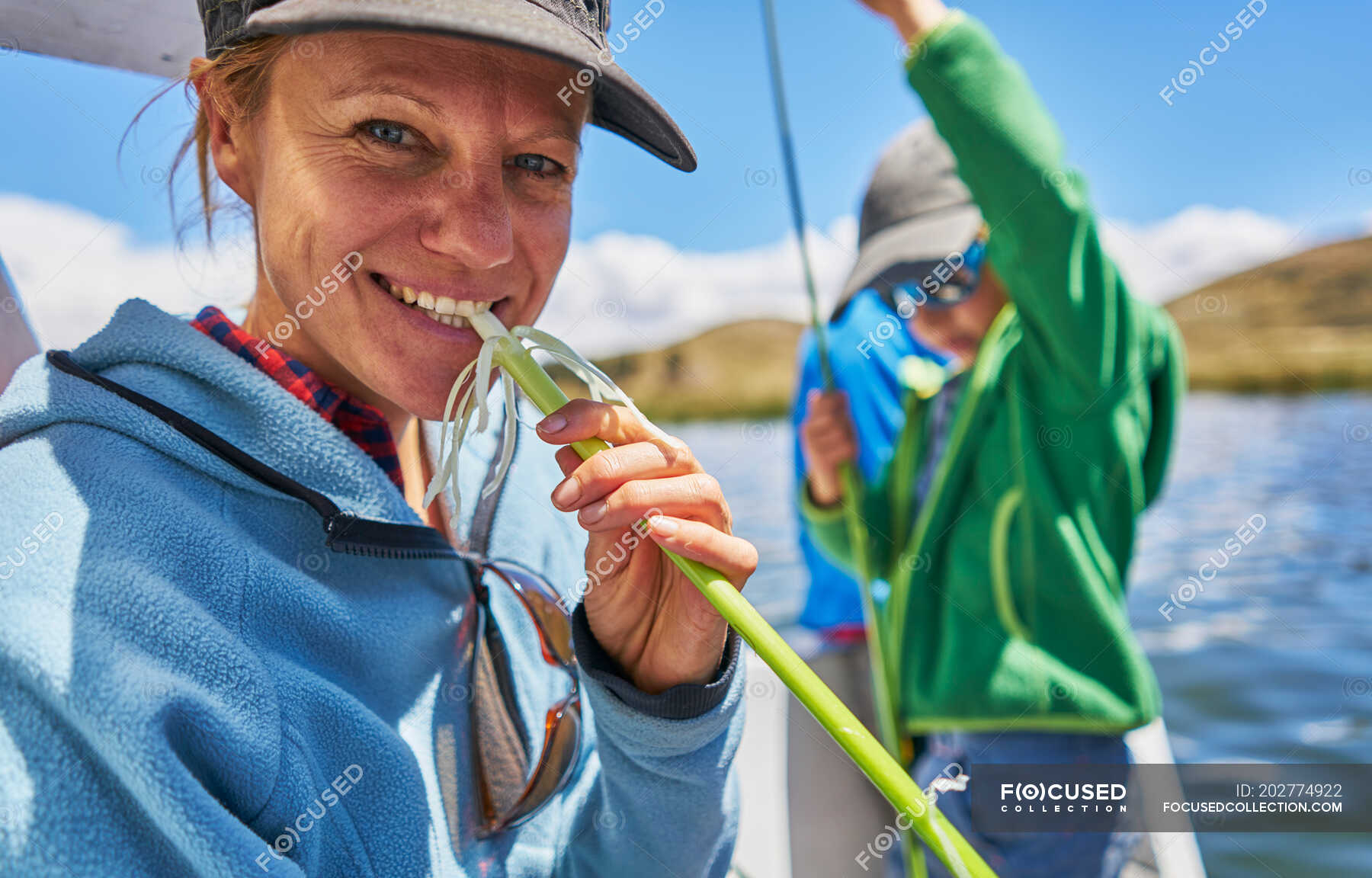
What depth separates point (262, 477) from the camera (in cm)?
79

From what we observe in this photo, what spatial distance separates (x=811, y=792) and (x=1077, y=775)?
868 millimetres

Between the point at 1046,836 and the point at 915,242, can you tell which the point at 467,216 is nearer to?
the point at 915,242

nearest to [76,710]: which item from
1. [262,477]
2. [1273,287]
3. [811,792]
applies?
[262,477]

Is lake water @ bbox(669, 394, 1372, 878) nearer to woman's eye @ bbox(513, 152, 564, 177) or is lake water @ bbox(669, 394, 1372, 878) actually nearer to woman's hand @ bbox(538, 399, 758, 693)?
woman's hand @ bbox(538, 399, 758, 693)

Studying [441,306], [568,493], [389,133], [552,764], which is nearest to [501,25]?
[389,133]

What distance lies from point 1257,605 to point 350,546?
8491mm

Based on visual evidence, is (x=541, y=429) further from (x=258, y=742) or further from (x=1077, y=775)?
(x=1077, y=775)

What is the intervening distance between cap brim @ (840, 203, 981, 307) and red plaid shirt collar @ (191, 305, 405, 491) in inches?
57.2

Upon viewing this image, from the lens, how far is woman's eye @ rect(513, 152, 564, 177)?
0.85 m

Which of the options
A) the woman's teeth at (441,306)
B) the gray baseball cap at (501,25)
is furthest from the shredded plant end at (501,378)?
the gray baseball cap at (501,25)

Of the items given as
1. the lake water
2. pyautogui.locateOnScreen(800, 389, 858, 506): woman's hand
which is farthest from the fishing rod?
the lake water

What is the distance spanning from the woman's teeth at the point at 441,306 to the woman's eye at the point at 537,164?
0.46 ft

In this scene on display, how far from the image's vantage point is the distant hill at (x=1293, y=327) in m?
30.9

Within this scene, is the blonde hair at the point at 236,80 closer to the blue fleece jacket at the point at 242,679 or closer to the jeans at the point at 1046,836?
the blue fleece jacket at the point at 242,679
